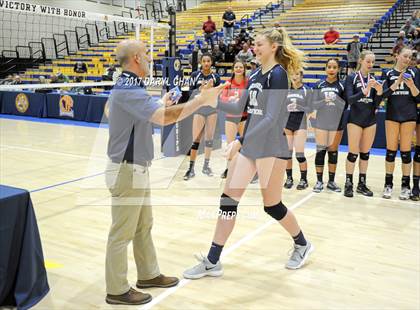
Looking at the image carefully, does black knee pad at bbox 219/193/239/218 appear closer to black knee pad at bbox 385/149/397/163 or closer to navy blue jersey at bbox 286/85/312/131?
navy blue jersey at bbox 286/85/312/131

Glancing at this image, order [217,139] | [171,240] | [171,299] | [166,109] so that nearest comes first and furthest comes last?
[166,109], [171,299], [171,240], [217,139]

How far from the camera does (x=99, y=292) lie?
307cm

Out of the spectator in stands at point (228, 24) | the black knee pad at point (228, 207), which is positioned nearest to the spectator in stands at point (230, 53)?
the spectator in stands at point (228, 24)

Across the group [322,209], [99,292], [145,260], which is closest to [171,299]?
[145,260]

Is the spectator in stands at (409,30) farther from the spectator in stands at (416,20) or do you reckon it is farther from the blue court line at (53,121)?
the blue court line at (53,121)

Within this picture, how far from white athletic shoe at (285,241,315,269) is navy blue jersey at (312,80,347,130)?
7.52ft

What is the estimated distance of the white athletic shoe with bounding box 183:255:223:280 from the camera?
329 centimetres

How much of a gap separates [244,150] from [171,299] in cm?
113

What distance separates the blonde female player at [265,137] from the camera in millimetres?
2984

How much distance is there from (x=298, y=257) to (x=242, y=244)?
626 mm

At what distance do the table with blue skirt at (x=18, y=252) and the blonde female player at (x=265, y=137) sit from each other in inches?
42.5

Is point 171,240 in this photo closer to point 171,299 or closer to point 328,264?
point 171,299

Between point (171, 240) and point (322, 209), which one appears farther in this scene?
point (322, 209)

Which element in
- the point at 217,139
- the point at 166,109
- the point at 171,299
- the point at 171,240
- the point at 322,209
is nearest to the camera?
the point at 166,109
